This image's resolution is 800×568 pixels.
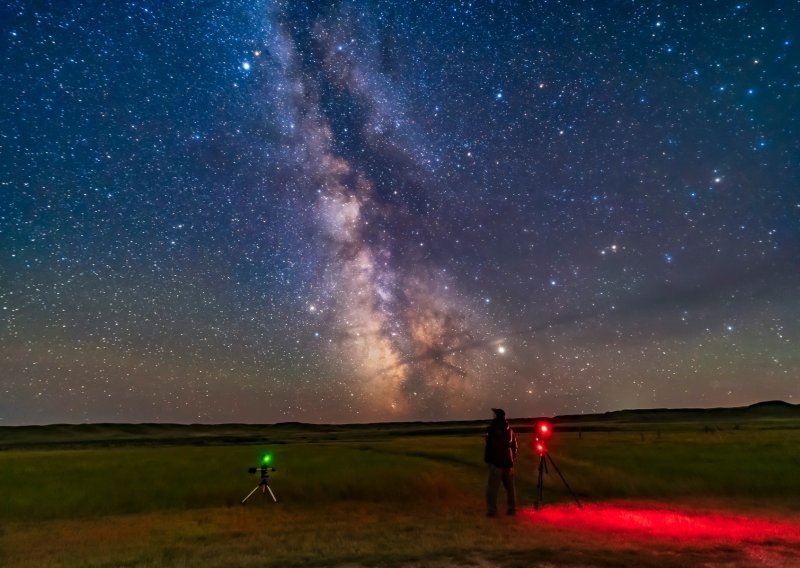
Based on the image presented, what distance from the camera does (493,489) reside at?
1689cm

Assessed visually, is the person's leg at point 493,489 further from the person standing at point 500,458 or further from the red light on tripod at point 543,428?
the red light on tripod at point 543,428

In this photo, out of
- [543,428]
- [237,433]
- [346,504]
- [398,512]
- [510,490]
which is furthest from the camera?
[237,433]

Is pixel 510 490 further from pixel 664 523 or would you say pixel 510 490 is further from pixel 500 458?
pixel 664 523

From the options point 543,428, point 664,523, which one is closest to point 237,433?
point 543,428

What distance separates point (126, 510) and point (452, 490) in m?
13.3

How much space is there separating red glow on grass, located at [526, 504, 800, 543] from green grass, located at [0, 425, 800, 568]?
4.63 feet

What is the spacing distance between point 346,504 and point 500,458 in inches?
264

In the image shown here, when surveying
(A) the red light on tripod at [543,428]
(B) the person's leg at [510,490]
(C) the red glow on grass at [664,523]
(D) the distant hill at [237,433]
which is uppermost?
(A) the red light on tripod at [543,428]

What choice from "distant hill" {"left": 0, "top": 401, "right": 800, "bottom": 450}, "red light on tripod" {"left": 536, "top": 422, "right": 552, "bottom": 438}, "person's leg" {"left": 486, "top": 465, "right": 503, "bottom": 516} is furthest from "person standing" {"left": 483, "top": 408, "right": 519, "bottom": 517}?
"distant hill" {"left": 0, "top": 401, "right": 800, "bottom": 450}

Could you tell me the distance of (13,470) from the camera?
26156 millimetres

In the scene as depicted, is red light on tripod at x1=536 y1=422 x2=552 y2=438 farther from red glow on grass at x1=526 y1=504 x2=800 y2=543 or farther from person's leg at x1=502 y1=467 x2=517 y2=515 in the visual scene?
red glow on grass at x1=526 y1=504 x2=800 y2=543

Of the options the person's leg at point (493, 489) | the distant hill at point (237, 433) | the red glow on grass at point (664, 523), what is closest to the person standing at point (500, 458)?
the person's leg at point (493, 489)

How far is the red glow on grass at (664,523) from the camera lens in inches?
524

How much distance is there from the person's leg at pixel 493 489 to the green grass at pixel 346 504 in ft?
2.33
